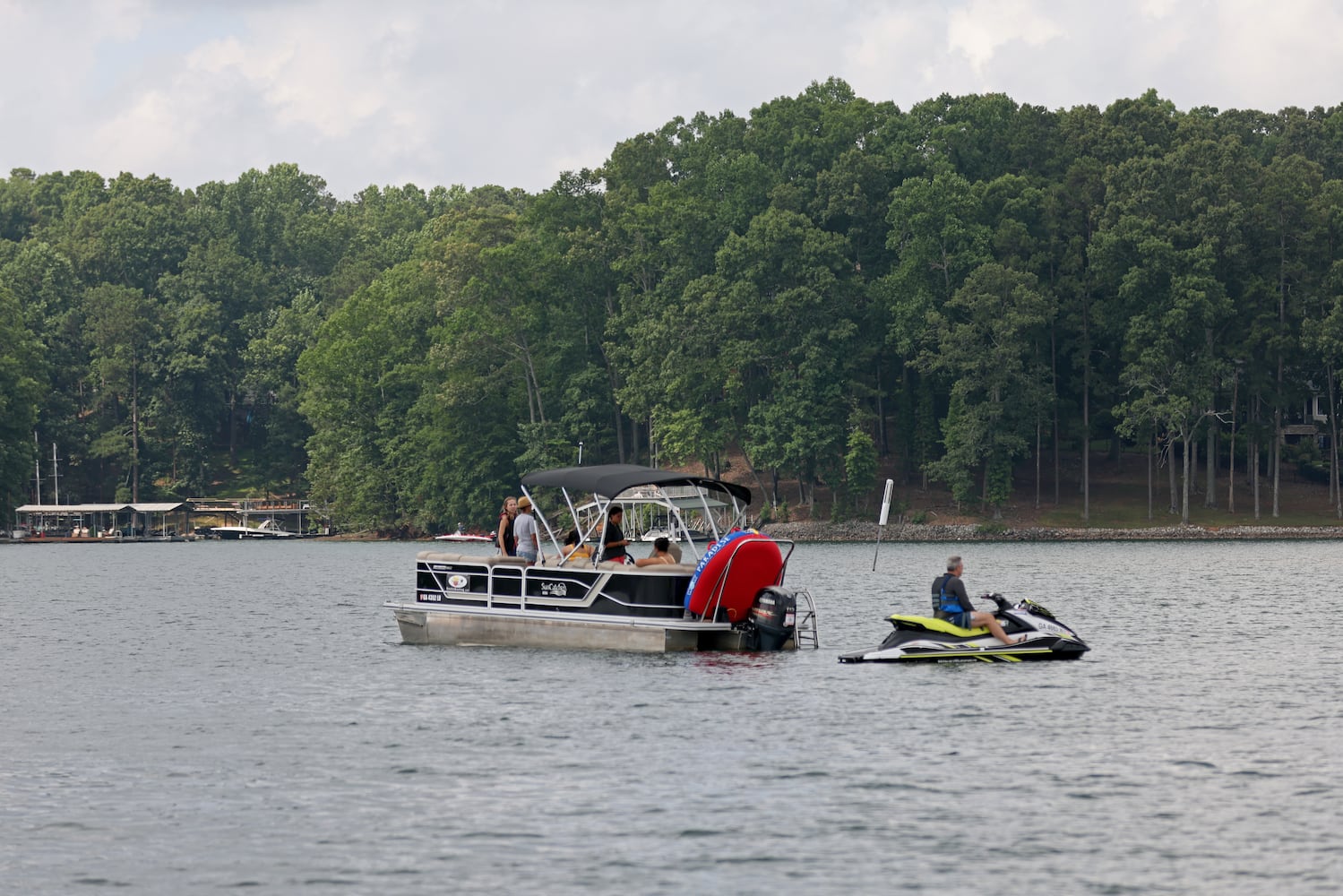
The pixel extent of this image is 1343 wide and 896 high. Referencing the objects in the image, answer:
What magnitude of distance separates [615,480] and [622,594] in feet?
7.58

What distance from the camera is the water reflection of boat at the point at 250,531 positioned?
150 meters

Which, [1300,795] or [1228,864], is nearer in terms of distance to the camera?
[1228,864]

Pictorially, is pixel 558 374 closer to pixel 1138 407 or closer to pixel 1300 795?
pixel 1138 407

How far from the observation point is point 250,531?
150250mm

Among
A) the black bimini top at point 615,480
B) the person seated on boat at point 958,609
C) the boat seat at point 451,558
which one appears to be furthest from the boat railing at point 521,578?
the person seated on boat at point 958,609

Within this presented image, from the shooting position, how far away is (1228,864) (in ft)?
60.7

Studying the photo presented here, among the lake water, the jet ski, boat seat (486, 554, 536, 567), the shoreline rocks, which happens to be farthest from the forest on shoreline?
boat seat (486, 554, 536, 567)

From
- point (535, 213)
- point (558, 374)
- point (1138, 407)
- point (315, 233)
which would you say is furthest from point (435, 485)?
point (315, 233)

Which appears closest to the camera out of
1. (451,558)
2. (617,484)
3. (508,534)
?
(617,484)

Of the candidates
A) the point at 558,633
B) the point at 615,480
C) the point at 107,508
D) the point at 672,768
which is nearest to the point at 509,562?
the point at 558,633

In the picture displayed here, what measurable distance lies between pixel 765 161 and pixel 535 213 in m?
16.7

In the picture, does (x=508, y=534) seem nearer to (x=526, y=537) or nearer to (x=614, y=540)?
(x=526, y=537)

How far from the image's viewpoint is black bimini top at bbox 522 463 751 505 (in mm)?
35594

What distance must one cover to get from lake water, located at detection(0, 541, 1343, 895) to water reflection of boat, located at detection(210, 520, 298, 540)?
348 ft
